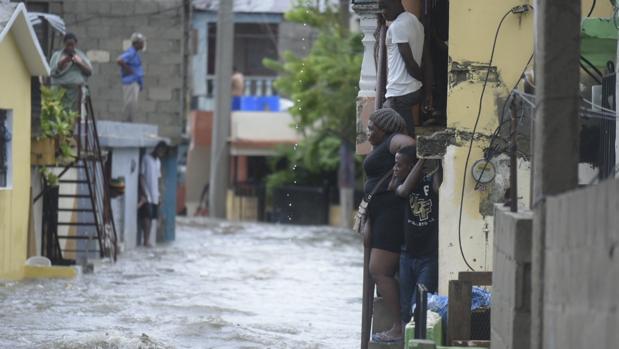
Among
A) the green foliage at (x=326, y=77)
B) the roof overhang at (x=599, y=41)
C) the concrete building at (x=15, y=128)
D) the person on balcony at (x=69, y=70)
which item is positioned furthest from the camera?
the green foliage at (x=326, y=77)

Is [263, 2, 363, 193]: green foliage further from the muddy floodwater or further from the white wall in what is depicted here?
the muddy floodwater

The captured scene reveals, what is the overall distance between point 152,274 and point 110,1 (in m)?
12.1

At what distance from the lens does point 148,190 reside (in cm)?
2777

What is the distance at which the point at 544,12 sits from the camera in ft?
23.1

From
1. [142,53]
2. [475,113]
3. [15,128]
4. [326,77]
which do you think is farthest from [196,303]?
[326,77]

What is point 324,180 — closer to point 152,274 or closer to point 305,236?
point 305,236

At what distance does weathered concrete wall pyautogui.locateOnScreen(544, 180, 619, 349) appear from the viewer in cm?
564

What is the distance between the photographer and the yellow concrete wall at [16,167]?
17547 mm

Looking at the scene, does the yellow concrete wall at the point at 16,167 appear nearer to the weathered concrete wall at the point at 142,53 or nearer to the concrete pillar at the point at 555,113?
the concrete pillar at the point at 555,113

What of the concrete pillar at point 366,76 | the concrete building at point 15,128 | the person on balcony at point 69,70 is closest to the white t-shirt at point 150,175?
the person on balcony at point 69,70

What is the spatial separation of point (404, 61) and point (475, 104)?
33.9 inches

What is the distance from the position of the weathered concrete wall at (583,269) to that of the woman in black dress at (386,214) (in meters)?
3.66

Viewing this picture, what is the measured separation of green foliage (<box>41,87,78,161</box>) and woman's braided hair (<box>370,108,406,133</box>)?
955cm

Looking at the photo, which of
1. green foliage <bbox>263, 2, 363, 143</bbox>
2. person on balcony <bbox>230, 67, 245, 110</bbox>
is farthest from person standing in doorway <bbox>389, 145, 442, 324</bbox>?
person on balcony <bbox>230, 67, 245, 110</bbox>
